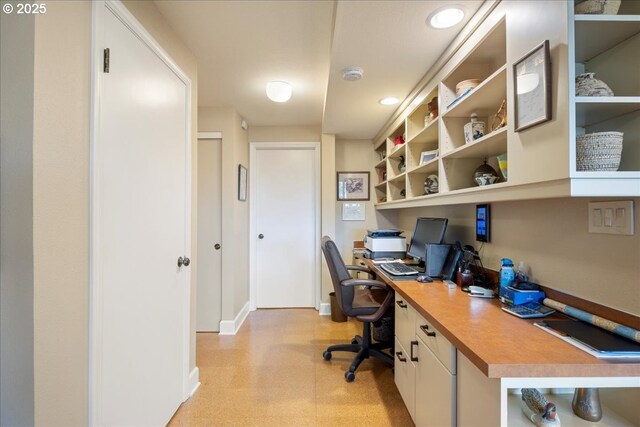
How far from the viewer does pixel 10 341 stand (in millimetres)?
856

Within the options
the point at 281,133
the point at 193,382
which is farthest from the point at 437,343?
the point at 281,133

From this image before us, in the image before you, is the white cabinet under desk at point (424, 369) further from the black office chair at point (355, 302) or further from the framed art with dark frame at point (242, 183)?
the framed art with dark frame at point (242, 183)

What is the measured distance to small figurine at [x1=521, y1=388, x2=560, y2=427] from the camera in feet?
2.79

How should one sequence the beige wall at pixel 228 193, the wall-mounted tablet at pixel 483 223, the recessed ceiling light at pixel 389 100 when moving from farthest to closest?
the beige wall at pixel 228 193 → the recessed ceiling light at pixel 389 100 → the wall-mounted tablet at pixel 483 223

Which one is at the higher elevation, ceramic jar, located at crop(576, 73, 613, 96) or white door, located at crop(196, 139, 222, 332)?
ceramic jar, located at crop(576, 73, 613, 96)

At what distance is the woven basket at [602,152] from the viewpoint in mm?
864

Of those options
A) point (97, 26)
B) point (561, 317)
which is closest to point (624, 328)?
point (561, 317)

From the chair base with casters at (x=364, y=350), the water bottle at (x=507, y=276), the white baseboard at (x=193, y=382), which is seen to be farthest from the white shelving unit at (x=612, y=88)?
the white baseboard at (x=193, y=382)

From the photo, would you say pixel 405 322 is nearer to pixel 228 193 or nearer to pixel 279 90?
pixel 279 90

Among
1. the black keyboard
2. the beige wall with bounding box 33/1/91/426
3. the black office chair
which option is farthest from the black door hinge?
the black keyboard

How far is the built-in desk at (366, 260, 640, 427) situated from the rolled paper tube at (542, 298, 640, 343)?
0.14 metres

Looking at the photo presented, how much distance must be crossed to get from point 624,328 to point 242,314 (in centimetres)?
306

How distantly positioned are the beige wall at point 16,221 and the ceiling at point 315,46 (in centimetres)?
92

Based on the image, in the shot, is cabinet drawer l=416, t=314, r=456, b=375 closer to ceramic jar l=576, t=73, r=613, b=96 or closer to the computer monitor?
the computer monitor
